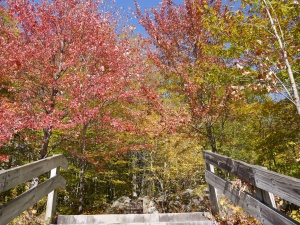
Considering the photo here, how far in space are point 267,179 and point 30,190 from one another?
3278 mm

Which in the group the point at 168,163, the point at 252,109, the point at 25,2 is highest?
the point at 25,2

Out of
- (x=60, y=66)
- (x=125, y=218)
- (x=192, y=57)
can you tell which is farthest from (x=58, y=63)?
(x=125, y=218)

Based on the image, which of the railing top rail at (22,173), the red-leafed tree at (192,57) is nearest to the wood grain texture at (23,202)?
the railing top rail at (22,173)

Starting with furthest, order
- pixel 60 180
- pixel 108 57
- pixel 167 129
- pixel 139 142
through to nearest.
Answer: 1. pixel 139 142
2. pixel 108 57
3. pixel 167 129
4. pixel 60 180

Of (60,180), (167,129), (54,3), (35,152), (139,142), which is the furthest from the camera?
(139,142)

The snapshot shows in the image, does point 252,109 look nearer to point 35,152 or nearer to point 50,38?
point 50,38

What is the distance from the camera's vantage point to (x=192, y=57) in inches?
383

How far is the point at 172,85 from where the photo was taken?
10094 mm

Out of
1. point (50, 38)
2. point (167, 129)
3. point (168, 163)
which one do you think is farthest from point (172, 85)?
point (50, 38)

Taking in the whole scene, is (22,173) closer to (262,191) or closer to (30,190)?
(30,190)

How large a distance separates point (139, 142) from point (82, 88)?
545 cm

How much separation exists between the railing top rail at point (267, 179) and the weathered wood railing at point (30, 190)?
9.78ft

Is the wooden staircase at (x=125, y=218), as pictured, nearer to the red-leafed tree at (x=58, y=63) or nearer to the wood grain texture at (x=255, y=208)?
the wood grain texture at (x=255, y=208)

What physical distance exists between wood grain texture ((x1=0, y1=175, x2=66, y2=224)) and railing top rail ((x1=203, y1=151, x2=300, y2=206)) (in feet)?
10.0
